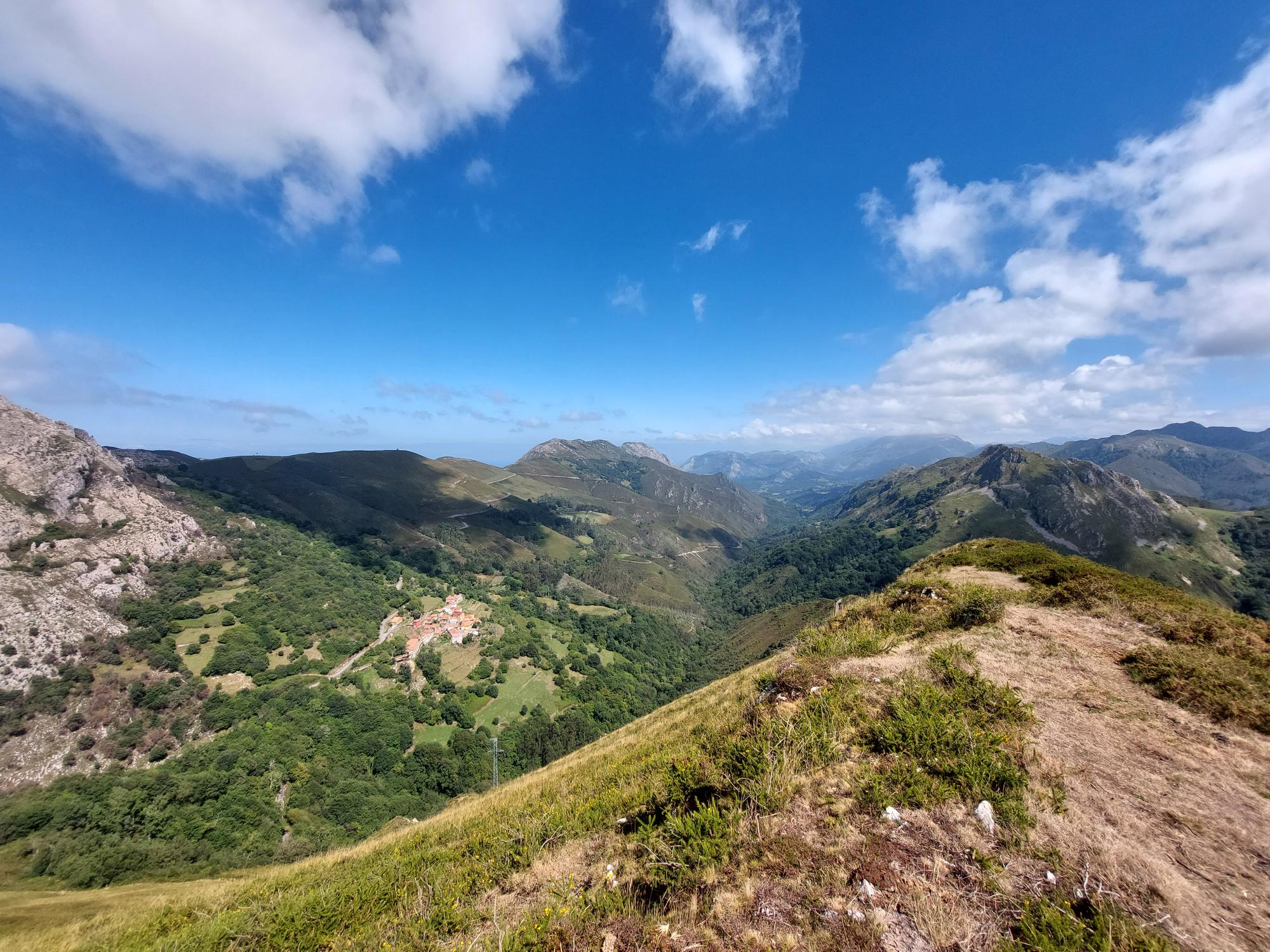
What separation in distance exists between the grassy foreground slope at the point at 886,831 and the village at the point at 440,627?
96119 mm

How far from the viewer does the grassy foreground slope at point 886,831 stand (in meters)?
4.79

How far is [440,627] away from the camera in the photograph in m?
109

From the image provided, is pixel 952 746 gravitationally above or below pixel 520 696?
above

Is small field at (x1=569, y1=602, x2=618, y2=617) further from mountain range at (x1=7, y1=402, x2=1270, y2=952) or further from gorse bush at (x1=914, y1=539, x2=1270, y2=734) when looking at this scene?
gorse bush at (x1=914, y1=539, x2=1270, y2=734)

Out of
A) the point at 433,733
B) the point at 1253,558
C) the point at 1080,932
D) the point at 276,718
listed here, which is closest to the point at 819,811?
the point at 1080,932

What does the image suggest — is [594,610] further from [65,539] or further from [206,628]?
[65,539]

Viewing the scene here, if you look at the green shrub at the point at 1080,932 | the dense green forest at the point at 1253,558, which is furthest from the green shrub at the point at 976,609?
the dense green forest at the point at 1253,558

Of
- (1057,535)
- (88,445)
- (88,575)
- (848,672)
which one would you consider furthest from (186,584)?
(1057,535)

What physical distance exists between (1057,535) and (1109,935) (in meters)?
263

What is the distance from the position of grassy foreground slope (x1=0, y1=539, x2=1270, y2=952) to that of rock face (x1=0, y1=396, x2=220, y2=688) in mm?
98650

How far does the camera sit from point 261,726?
69688 millimetres

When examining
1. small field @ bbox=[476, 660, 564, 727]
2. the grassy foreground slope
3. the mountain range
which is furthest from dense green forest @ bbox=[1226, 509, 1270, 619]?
the grassy foreground slope

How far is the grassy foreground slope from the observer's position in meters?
4.79

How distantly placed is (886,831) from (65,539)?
14708 cm
